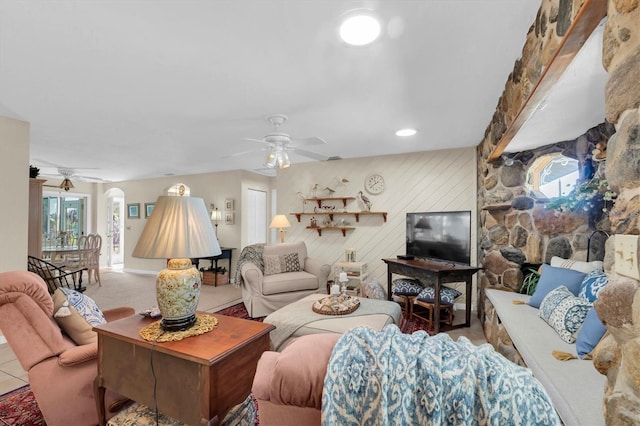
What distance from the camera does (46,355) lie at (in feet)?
5.32

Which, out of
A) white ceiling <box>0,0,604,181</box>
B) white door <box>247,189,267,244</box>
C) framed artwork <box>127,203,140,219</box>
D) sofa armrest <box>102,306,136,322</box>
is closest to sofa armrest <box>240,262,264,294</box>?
sofa armrest <box>102,306,136,322</box>

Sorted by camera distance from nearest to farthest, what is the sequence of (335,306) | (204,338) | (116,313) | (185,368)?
(185,368), (204,338), (116,313), (335,306)

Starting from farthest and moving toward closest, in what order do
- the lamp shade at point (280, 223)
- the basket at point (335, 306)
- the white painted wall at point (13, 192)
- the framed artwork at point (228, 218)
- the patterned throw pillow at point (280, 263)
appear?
the framed artwork at point (228, 218)
the lamp shade at point (280, 223)
the patterned throw pillow at point (280, 263)
the white painted wall at point (13, 192)
the basket at point (335, 306)

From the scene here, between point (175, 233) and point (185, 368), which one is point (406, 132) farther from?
point (185, 368)

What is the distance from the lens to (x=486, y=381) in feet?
2.46

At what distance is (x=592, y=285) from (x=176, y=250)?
2588mm

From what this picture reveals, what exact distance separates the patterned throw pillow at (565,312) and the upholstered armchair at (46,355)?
2802 mm

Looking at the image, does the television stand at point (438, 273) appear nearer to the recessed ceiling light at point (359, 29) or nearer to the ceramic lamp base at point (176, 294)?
the recessed ceiling light at point (359, 29)

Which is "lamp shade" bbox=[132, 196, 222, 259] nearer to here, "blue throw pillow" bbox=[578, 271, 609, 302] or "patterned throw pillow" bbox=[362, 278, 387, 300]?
"blue throw pillow" bbox=[578, 271, 609, 302]

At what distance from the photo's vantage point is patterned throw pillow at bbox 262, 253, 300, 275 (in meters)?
4.32

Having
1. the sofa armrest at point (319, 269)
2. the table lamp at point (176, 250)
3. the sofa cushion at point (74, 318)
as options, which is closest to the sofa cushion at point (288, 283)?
the sofa armrest at point (319, 269)

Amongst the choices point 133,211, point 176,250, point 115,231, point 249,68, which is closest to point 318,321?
point 176,250

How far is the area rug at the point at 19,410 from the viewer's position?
1848 mm

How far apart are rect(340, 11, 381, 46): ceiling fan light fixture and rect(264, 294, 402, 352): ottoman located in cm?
207
